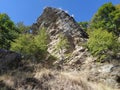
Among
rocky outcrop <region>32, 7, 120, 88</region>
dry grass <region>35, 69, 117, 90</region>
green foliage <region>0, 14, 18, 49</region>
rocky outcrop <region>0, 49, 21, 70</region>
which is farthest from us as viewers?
green foliage <region>0, 14, 18, 49</region>

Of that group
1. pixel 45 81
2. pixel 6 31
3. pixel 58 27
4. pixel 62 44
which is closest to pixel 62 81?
pixel 45 81

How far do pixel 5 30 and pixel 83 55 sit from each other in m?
16.3

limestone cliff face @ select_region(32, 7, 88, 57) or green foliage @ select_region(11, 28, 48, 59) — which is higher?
limestone cliff face @ select_region(32, 7, 88, 57)

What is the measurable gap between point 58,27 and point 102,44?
8.42 meters

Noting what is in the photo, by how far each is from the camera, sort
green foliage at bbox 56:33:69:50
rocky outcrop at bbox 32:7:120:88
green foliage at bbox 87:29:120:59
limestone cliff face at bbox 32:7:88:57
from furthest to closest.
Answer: limestone cliff face at bbox 32:7:88:57, green foliage at bbox 56:33:69:50, green foliage at bbox 87:29:120:59, rocky outcrop at bbox 32:7:120:88

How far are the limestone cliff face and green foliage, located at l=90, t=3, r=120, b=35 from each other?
5.90 metres

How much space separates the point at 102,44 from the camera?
26.6 m

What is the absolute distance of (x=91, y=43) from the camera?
87.7 feet

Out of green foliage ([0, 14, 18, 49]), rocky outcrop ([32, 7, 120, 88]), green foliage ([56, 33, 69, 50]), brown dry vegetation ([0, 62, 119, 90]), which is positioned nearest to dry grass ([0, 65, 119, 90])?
brown dry vegetation ([0, 62, 119, 90])

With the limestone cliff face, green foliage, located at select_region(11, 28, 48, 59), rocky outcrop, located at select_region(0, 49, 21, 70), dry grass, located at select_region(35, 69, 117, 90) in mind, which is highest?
the limestone cliff face

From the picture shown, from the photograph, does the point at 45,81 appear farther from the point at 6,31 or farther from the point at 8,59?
the point at 6,31

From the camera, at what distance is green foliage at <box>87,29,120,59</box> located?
1013 inches

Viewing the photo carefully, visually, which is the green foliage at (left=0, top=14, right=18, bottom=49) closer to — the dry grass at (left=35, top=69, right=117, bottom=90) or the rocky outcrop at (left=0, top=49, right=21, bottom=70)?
the rocky outcrop at (left=0, top=49, right=21, bottom=70)

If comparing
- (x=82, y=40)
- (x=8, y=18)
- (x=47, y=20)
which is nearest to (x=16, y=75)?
(x=82, y=40)
